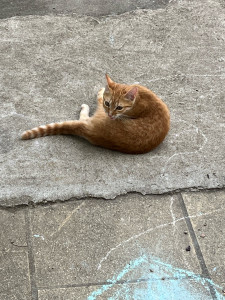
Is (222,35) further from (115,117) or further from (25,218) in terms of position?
(25,218)

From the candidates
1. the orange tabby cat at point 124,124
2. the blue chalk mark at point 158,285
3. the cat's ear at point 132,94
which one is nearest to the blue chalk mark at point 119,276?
the blue chalk mark at point 158,285

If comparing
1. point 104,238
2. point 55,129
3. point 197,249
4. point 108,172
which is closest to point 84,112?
point 55,129

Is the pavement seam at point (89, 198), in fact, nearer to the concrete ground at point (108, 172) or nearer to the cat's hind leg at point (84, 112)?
the concrete ground at point (108, 172)

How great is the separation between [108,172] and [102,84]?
4.41 ft

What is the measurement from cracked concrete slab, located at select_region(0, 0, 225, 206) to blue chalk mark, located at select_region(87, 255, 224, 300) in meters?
0.72

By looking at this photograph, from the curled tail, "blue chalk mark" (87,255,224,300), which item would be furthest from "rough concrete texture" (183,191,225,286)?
the curled tail

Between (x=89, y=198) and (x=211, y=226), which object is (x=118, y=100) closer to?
(x=89, y=198)

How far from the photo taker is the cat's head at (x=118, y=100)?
399cm

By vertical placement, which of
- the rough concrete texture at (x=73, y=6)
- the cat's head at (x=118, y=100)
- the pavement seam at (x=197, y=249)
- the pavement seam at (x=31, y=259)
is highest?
the cat's head at (x=118, y=100)

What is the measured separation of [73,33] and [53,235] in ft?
10.2

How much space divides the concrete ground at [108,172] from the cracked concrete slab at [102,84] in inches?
0.5

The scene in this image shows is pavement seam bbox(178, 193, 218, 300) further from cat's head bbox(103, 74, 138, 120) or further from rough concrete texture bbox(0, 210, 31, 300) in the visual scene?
rough concrete texture bbox(0, 210, 31, 300)

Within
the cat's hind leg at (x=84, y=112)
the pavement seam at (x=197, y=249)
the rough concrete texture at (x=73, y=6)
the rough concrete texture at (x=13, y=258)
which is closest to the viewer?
the rough concrete texture at (x=13, y=258)

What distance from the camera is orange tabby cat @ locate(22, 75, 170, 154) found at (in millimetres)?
3914
